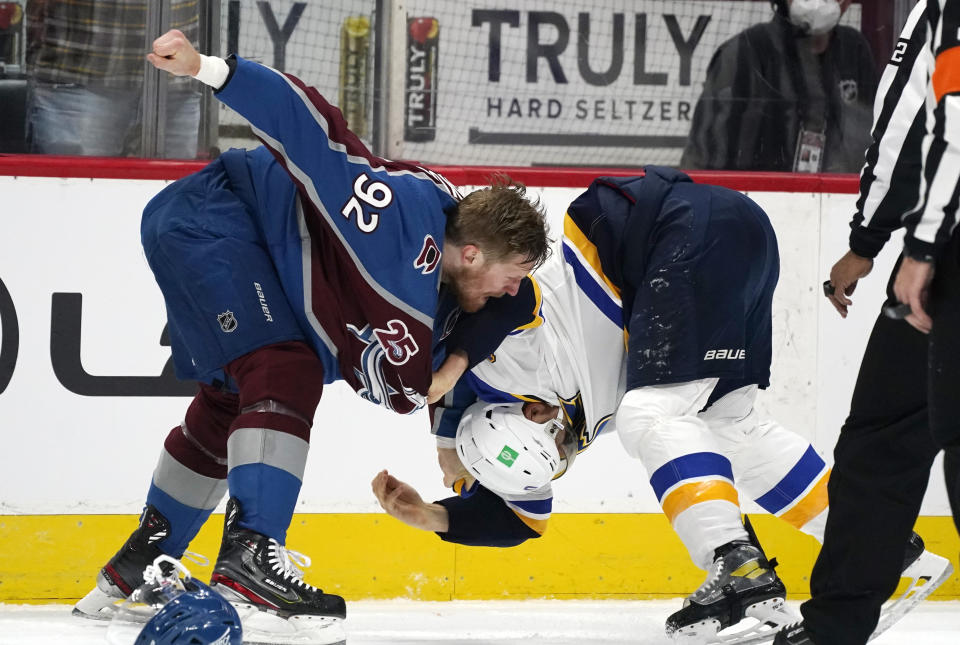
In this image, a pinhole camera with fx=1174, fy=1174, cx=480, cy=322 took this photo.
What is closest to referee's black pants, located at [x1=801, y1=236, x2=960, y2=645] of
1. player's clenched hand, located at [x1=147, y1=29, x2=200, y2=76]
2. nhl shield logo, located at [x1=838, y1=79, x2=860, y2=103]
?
player's clenched hand, located at [x1=147, y1=29, x2=200, y2=76]

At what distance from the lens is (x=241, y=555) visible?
186cm

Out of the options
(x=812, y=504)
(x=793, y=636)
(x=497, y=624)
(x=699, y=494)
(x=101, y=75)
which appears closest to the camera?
(x=793, y=636)

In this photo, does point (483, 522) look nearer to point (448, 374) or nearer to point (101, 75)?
point (448, 374)

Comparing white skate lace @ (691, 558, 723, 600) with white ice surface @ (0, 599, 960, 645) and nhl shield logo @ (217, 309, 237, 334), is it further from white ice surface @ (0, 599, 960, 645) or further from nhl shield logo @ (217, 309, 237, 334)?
nhl shield logo @ (217, 309, 237, 334)

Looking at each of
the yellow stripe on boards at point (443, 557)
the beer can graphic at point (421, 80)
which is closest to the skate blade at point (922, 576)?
the yellow stripe on boards at point (443, 557)

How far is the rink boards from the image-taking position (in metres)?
2.84

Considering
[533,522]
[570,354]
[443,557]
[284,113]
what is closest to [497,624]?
[443,557]

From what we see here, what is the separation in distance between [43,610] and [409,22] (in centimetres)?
175

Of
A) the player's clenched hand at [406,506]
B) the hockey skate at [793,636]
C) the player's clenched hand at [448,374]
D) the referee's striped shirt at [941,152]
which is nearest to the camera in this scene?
the referee's striped shirt at [941,152]

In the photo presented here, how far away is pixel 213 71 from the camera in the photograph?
186cm

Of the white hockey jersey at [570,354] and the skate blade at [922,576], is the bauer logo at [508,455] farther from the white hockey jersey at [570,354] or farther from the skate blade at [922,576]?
the skate blade at [922,576]

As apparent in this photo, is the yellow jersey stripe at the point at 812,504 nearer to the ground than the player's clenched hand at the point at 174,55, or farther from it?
nearer to the ground

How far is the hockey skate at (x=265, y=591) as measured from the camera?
1853mm

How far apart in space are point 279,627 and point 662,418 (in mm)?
779
